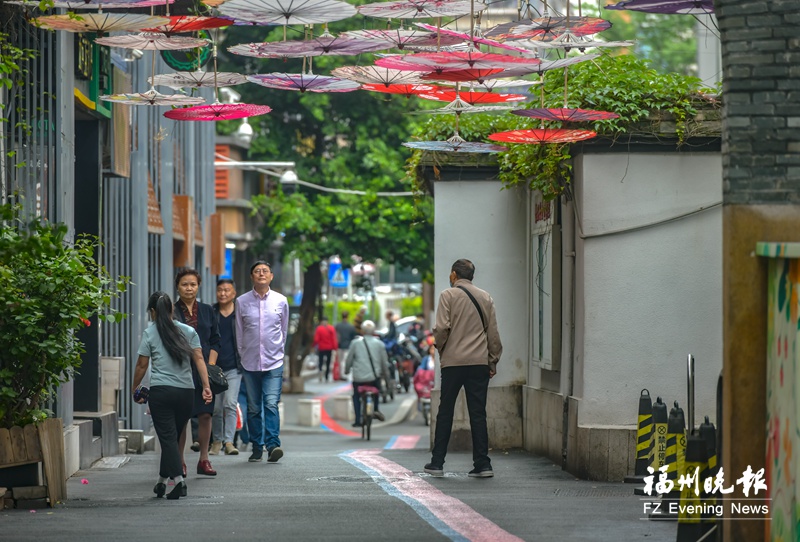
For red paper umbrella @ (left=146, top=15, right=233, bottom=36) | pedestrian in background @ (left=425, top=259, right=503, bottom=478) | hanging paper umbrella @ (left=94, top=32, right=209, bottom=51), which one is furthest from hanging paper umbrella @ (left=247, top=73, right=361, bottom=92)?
pedestrian in background @ (left=425, top=259, right=503, bottom=478)

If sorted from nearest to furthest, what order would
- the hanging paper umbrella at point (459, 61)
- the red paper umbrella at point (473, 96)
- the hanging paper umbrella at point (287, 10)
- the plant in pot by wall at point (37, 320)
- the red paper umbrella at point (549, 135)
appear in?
the plant in pot by wall at point (37, 320) < the hanging paper umbrella at point (287, 10) < the hanging paper umbrella at point (459, 61) < the red paper umbrella at point (549, 135) < the red paper umbrella at point (473, 96)

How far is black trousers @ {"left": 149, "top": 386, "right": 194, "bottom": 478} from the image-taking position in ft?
35.2

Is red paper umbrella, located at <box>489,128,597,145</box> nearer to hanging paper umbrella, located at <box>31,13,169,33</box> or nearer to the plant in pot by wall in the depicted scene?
hanging paper umbrella, located at <box>31,13,169,33</box>

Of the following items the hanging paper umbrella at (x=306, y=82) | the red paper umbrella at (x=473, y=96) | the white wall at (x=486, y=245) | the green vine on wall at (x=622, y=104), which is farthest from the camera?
the white wall at (x=486, y=245)

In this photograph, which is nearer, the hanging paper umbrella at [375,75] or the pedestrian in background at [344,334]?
the hanging paper umbrella at [375,75]

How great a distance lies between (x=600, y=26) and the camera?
453 inches

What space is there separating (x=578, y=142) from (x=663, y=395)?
2393 mm

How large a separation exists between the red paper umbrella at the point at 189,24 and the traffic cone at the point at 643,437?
4.45 meters

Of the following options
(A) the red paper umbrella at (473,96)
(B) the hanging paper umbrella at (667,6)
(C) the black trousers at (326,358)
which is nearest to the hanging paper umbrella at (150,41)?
(A) the red paper umbrella at (473,96)

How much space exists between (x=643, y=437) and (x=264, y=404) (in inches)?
172

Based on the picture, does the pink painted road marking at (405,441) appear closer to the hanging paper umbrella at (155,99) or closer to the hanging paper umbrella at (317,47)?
the hanging paper umbrella at (155,99)

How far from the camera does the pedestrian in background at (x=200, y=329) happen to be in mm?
11977

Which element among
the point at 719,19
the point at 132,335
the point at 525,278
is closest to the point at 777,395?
the point at 719,19

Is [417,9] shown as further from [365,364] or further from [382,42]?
[365,364]
